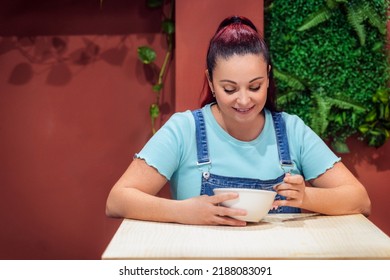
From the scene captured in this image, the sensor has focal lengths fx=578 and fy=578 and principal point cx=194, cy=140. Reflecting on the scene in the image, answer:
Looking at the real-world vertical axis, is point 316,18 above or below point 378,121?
above

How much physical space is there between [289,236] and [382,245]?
0.79 ft

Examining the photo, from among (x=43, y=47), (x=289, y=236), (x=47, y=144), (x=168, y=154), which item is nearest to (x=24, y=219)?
(x=47, y=144)

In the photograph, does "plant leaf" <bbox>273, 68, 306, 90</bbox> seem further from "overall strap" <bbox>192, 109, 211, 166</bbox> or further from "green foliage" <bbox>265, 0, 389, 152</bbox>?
"overall strap" <bbox>192, 109, 211, 166</bbox>

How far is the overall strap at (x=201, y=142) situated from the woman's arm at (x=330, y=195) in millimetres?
414

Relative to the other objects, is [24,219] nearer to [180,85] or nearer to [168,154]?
[180,85]

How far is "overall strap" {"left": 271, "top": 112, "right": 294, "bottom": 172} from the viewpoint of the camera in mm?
2189

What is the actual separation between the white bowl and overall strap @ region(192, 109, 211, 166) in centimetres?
47

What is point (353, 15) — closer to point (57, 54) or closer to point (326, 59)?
point (326, 59)

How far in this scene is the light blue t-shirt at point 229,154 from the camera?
2.16 meters

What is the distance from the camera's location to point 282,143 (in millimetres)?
2225

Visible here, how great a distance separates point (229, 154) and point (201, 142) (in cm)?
11

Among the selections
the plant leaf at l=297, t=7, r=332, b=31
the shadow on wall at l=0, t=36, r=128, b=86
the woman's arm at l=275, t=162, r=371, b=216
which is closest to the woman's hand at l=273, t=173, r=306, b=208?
the woman's arm at l=275, t=162, r=371, b=216

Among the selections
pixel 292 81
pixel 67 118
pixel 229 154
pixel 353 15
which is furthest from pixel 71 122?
pixel 353 15

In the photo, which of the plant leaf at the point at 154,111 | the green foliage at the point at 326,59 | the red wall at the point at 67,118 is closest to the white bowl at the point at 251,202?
the green foliage at the point at 326,59
